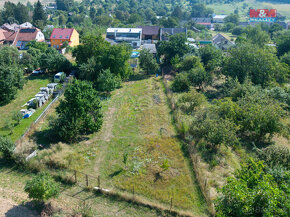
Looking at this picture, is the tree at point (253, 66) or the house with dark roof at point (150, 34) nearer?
the tree at point (253, 66)

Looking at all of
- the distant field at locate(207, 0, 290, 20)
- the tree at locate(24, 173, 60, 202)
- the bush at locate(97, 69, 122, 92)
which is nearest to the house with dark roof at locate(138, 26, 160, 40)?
the bush at locate(97, 69, 122, 92)

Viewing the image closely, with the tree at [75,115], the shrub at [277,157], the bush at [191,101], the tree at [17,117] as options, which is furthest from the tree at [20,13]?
the shrub at [277,157]

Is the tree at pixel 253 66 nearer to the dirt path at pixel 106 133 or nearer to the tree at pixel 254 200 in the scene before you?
the dirt path at pixel 106 133

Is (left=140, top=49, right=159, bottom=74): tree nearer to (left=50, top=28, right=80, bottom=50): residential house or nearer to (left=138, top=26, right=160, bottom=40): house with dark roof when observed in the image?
(left=50, top=28, right=80, bottom=50): residential house

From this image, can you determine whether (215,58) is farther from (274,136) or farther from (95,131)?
(95,131)

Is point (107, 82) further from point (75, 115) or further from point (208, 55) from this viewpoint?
point (208, 55)

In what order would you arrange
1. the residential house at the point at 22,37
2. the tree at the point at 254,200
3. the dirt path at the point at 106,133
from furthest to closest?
the residential house at the point at 22,37 < the dirt path at the point at 106,133 < the tree at the point at 254,200
